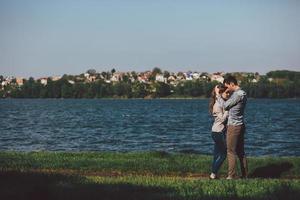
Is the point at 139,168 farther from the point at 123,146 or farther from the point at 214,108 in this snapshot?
the point at 123,146

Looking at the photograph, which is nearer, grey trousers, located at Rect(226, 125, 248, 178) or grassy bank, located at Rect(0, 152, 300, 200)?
grassy bank, located at Rect(0, 152, 300, 200)

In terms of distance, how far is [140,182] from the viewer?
11000 mm

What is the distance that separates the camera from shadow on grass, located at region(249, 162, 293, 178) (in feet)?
48.1

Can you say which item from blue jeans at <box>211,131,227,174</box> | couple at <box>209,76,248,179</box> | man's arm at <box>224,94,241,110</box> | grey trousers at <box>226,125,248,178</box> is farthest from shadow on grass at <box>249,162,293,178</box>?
man's arm at <box>224,94,241,110</box>

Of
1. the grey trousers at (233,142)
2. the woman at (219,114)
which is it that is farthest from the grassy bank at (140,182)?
the woman at (219,114)

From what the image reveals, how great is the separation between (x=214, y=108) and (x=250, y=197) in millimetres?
3702

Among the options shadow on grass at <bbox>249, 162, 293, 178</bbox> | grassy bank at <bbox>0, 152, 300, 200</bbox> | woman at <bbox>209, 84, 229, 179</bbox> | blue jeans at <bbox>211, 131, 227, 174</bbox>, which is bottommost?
shadow on grass at <bbox>249, 162, 293, 178</bbox>

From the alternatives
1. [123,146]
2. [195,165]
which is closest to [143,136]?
[123,146]

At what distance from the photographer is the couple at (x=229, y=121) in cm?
1224

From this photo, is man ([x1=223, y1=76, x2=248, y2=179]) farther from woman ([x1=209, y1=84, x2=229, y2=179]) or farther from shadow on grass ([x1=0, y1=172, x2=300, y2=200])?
shadow on grass ([x1=0, y1=172, x2=300, y2=200])

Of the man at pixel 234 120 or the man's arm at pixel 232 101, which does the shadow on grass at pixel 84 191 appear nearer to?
the man at pixel 234 120

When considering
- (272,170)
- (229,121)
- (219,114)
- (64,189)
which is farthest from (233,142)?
(64,189)

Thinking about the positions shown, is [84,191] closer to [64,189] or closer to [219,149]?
[64,189]

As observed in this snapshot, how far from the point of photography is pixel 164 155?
18.8 meters
